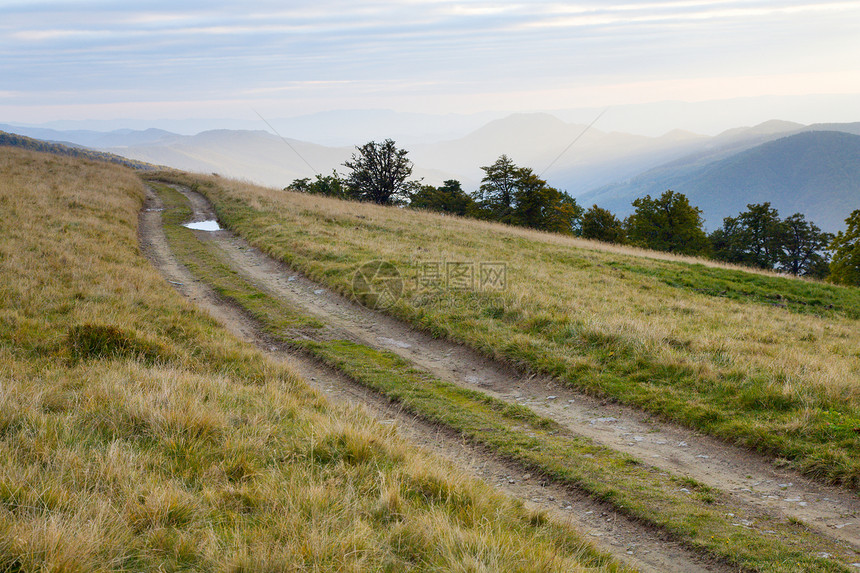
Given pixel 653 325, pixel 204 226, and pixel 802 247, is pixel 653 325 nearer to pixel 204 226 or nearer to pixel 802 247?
pixel 204 226

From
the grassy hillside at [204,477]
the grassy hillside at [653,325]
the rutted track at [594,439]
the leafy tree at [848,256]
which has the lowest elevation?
the rutted track at [594,439]

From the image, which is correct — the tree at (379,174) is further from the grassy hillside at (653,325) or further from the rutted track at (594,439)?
the rutted track at (594,439)

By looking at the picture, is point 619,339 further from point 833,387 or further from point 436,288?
point 436,288

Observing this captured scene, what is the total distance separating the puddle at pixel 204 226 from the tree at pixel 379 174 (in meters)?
28.1

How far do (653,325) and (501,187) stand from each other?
48434 millimetres

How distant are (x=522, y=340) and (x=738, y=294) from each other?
14.4 metres

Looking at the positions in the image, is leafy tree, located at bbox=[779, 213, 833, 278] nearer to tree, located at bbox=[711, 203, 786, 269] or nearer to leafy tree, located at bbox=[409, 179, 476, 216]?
tree, located at bbox=[711, 203, 786, 269]

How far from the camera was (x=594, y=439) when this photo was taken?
735cm

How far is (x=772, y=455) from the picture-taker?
22.0ft

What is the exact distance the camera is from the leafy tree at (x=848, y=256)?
151ft

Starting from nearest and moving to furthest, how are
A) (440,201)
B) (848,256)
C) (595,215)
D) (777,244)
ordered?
(848,256) < (595,215) < (440,201) < (777,244)

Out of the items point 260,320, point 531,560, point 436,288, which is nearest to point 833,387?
point 531,560

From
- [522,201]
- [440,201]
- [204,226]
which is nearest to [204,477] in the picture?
[204,226]

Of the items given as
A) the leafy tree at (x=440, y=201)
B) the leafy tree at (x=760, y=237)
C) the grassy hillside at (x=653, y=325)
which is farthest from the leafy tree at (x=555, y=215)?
the grassy hillside at (x=653, y=325)
